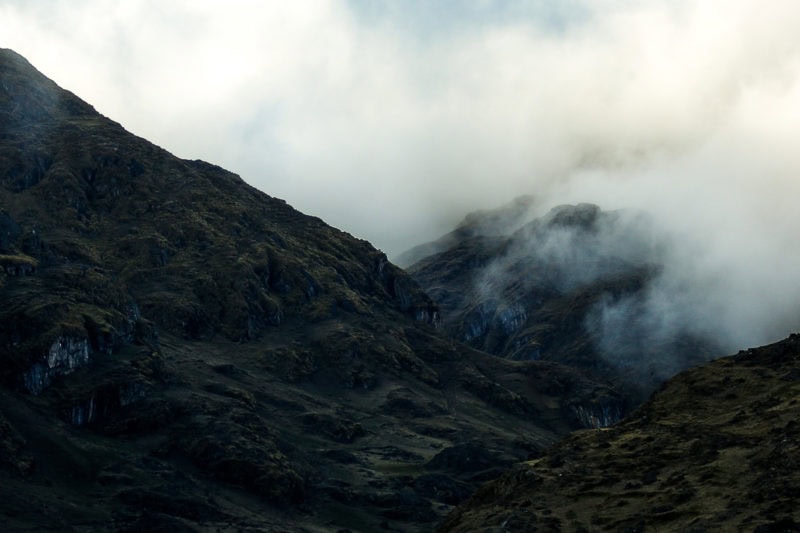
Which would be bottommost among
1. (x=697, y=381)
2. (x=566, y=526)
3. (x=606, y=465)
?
(x=566, y=526)

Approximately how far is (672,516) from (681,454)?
58.2 feet

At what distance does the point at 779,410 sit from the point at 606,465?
22493mm

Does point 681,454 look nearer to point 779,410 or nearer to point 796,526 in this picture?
point 779,410

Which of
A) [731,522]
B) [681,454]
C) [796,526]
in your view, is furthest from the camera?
[681,454]

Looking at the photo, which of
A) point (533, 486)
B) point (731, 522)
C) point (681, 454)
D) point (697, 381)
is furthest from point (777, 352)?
point (731, 522)

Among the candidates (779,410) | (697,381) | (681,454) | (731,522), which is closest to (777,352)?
(697,381)

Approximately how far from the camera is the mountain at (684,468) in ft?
→ 308

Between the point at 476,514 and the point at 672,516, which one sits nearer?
the point at 672,516

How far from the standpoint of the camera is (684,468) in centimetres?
10875

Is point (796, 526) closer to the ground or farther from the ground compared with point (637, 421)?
closer to the ground

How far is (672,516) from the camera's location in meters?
96.6

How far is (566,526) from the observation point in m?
105

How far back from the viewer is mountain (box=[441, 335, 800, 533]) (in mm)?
93750

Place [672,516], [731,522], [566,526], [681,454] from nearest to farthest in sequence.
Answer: [731,522]
[672,516]
[566,526]
[681,454]
